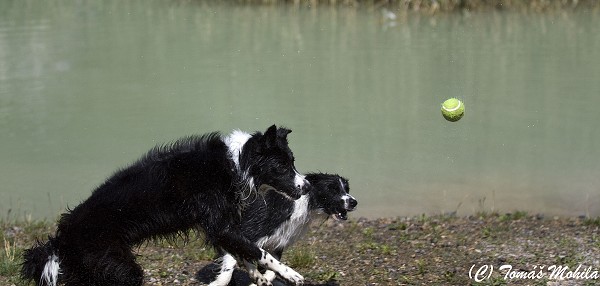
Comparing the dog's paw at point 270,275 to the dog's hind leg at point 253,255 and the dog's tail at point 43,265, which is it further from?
the dog's tail at point 43,265

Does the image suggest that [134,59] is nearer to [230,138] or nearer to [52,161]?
[52,161]

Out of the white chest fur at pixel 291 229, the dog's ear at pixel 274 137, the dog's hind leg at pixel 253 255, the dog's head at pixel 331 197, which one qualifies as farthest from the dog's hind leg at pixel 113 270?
the dog's head at pixel 331 197

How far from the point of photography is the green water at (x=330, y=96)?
38.1 feet

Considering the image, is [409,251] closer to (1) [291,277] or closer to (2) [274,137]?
(1) [291,277]

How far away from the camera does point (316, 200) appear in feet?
26.0

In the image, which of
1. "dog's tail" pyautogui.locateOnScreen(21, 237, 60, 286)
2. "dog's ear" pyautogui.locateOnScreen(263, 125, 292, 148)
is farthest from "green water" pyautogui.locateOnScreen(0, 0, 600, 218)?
"dog's tail" pyautogui.locateOnScreen(21, 237, 60, 286)

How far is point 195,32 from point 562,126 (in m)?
9.30

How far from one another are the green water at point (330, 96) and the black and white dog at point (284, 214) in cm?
251

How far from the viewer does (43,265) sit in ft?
21.1

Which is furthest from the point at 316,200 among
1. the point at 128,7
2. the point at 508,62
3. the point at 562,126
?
the point at 128,7

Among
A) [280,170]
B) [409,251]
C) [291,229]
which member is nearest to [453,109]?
[409,251]

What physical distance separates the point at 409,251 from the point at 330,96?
23.9 feet

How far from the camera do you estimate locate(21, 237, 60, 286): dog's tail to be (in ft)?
21.0

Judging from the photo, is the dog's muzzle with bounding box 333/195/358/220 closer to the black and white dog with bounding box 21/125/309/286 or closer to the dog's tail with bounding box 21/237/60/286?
the black and white dog with bounding box 21/125/309/286
